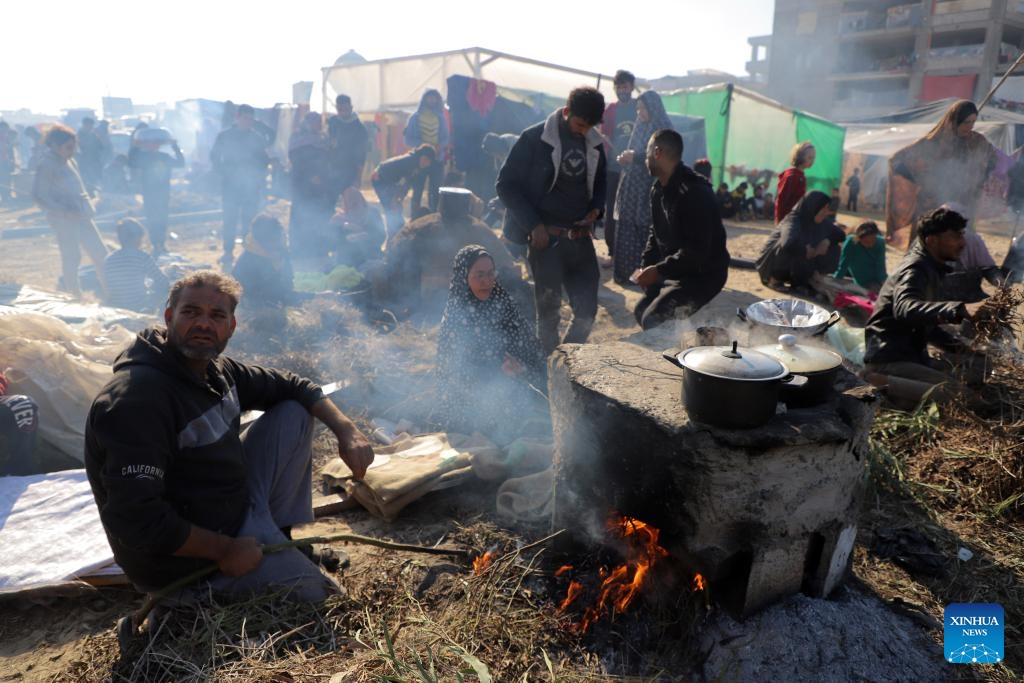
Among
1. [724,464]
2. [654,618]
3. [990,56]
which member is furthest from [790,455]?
[990,56]

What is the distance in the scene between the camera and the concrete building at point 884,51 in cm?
2998

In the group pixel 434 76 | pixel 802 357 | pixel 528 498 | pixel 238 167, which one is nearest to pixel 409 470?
pixel 528 498

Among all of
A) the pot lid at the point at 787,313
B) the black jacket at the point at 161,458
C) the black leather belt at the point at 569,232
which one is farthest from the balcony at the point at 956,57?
the black jacket at the point at 161,458

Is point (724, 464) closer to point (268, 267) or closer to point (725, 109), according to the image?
point (268, 267)

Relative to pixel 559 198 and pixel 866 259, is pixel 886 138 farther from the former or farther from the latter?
pixel 559 198

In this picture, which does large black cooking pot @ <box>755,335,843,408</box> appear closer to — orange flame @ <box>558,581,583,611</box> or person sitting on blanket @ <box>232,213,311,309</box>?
orange flame @ <box>558,581,583,611</box>

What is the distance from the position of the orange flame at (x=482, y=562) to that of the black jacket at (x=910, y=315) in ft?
10.3

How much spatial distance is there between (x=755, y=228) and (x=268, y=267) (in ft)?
35.0

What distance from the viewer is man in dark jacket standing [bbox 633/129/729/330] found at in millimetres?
4688

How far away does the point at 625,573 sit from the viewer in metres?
2.78

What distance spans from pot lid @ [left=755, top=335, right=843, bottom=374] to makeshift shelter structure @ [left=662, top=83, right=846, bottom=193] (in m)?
13.0

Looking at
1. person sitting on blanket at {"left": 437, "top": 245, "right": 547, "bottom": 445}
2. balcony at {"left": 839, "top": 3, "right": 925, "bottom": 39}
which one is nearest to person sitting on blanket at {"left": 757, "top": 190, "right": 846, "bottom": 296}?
person sitting on blanket at {"left": 437, "top": 245, "right": 547, "bottom": 445}

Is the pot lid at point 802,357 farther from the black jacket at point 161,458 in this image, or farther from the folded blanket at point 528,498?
the black jacket at point 161,458

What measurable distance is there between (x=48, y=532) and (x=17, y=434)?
0.78 meters
